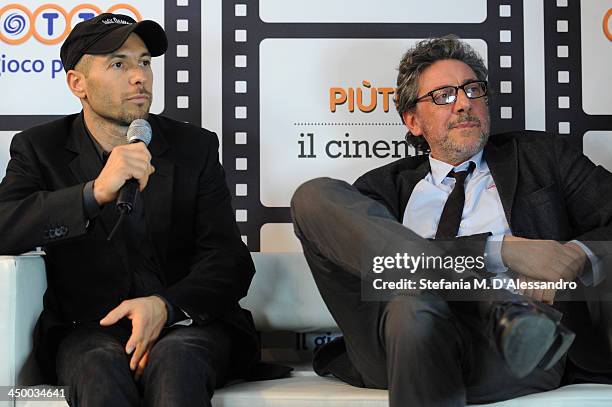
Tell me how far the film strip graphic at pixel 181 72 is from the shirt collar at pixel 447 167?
0.91 metres

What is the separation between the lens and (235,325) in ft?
7.39

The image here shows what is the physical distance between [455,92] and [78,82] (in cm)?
114

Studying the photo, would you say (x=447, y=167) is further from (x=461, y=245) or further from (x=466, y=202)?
(x=461, y=245)

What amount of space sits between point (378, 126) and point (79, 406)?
5.13ft

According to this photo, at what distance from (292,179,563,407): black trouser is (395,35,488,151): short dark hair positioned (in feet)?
2.73

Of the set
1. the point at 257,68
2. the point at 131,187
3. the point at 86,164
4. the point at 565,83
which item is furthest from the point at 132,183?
the point at 565,83

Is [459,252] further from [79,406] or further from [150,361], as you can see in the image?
[79,406]

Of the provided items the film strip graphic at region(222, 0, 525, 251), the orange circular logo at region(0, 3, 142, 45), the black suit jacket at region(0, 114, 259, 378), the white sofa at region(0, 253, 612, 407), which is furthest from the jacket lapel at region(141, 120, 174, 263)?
the orange circular logo at region(0, 3, 142, 45)

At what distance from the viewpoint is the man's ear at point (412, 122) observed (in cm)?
272

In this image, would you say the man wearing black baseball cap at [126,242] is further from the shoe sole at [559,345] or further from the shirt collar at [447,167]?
the shoe sole at [559,345]

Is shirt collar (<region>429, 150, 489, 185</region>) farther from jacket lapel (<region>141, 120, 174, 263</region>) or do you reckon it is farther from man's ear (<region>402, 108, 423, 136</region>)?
jacket lapel (<region>141, 120, 174, 263</region>)

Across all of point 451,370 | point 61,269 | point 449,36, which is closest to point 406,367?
point 451,370

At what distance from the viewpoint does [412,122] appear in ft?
9.04

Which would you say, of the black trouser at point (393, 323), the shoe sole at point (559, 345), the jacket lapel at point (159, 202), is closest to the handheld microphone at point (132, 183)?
the jacket lapel at point (159, 202)
